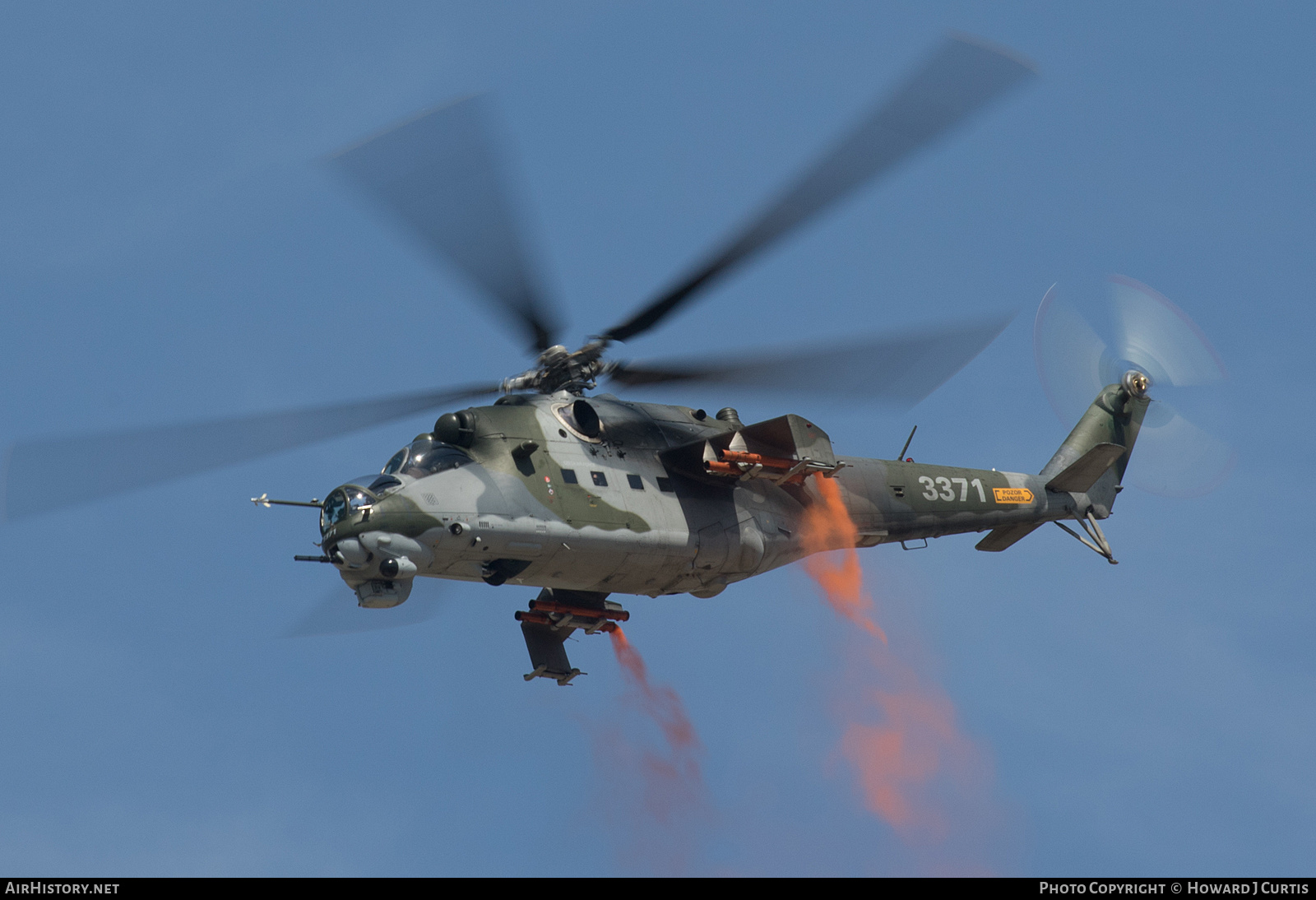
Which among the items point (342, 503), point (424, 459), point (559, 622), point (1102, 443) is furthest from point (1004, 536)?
point (342, 503)

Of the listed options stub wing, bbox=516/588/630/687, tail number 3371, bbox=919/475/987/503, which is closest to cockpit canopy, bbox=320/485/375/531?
stub wing, bbox=516/588/630/687

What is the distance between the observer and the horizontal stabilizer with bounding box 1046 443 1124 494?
29.5 metres

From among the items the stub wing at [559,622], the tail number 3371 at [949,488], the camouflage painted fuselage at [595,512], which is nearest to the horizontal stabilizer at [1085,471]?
the tail number 3371 at [949,488]

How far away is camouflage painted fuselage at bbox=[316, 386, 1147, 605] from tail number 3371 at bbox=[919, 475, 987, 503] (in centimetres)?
34

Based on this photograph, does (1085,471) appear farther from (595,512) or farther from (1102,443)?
(595,512)

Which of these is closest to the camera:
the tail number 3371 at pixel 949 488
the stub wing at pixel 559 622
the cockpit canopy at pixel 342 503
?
the cockpit canopy at pixel 342 503

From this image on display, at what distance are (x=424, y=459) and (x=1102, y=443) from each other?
15.0 m

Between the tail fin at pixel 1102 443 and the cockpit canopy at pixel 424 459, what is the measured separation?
43.2 feet

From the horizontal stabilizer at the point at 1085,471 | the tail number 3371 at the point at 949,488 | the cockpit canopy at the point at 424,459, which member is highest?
the horizontal stabilizer at the point at 1085,471

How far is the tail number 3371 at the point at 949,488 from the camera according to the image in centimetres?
2788

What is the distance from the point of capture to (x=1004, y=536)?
2997 cm

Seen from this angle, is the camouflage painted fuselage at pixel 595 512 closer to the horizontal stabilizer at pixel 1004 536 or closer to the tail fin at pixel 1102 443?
the horizontal stabilizer at pixel 1004 536

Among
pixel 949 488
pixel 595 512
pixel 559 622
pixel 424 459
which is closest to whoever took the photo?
pixel 424 459
